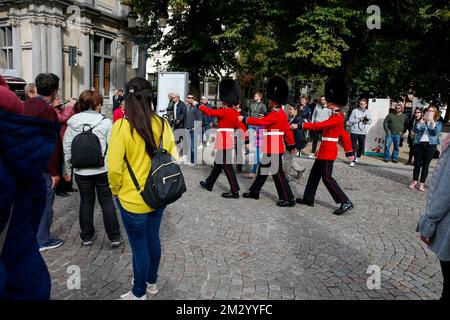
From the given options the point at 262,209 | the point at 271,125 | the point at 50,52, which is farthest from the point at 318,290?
the point at 50,52

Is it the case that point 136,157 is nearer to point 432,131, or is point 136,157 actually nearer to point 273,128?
point 273,128

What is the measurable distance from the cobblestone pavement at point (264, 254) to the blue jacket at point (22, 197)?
5.69ft

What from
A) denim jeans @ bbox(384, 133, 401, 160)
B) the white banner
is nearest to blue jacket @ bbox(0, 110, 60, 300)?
denim jeans @ bbox(384, 133, 401, 160)

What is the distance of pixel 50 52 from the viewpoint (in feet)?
60.4

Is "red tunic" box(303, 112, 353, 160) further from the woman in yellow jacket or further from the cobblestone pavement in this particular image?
the woman in yellow jacket

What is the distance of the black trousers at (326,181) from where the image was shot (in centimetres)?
585

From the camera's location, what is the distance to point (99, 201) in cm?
417

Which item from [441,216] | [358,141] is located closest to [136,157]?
[441,216]

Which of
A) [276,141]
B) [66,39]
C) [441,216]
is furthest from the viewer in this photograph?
[66,39]

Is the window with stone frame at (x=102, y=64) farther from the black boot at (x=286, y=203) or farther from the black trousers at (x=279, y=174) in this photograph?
the black boot at (x=286, y=203)

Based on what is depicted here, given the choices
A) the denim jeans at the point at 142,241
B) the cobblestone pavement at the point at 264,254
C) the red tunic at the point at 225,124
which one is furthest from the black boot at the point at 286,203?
the denim jeans at the point at 142,241

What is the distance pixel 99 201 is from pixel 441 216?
3.34 meters

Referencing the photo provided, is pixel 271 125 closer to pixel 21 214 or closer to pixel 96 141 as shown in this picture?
pixel 96 141
